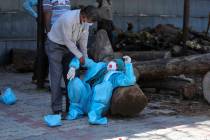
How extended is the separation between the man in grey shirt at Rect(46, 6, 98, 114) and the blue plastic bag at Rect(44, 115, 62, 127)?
35cm

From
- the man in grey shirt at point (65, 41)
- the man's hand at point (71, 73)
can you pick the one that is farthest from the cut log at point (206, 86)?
the man's hand at point (71, 73)

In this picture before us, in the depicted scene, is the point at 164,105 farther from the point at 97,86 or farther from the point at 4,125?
the point at 4,125

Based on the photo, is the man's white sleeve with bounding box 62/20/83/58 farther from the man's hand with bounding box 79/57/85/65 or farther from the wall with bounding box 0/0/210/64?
the wall with bounding box 0/0/210/64

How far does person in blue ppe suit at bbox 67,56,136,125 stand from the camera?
21.8ft

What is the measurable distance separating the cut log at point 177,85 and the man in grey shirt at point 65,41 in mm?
2000

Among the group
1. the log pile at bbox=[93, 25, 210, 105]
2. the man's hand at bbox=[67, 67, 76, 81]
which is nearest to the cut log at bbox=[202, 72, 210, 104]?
the log pile at bbox=[93, 25, 210, 105]

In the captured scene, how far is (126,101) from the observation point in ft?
21.9

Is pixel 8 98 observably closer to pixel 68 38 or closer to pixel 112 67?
pixel 68 38

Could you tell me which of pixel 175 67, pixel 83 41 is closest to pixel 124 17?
pixel 175 67

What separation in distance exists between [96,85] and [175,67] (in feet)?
6.08

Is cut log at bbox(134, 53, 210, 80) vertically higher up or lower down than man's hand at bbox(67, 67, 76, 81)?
lower down

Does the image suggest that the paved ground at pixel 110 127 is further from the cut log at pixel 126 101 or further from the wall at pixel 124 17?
the wall at pixel 124 17

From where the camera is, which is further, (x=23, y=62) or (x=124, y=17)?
(x=124, y=17)

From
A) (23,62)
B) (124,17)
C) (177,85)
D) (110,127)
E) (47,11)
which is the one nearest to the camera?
(110,127)
